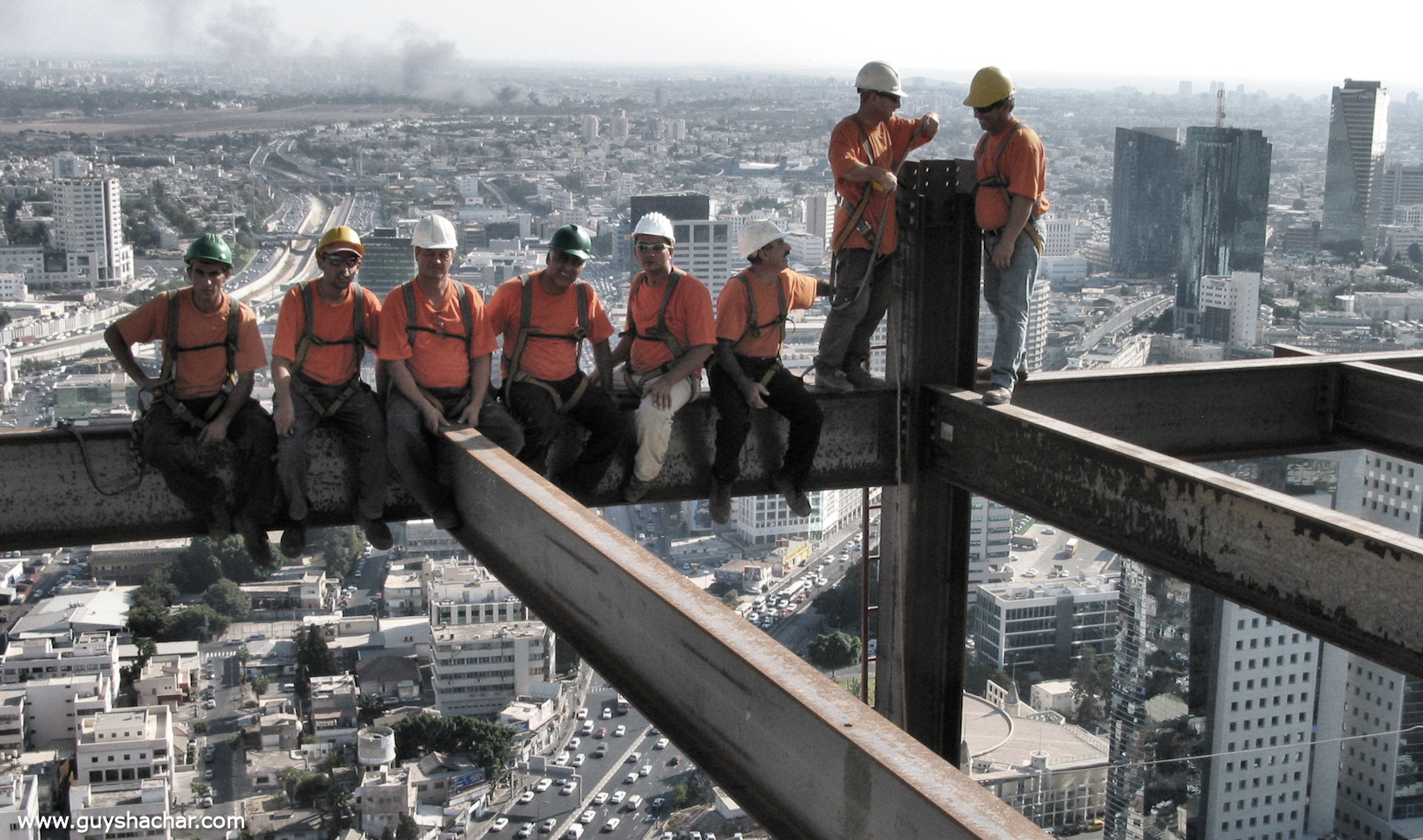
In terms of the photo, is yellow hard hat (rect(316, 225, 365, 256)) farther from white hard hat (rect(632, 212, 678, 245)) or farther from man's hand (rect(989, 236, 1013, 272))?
man's hand (rect(989, 236, 1013, 272))

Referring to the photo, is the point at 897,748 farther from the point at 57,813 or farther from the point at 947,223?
the point at 57,813

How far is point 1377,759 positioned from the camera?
19.7 meters

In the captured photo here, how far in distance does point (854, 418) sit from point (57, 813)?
75.0 feet

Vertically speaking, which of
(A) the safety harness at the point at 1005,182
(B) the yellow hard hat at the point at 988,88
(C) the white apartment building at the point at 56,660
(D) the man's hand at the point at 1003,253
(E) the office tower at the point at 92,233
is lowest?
(C) the white apartment building at the point at 56,660

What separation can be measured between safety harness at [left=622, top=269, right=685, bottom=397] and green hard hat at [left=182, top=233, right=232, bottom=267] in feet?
6.28

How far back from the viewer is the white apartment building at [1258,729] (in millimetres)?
19188

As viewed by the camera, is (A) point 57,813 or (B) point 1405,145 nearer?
(A) point 57,813

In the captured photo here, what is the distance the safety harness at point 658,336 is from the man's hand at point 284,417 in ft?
5.52

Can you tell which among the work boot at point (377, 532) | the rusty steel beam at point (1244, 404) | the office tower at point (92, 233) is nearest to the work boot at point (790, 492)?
the rusty steel beam at point (1244, 404)

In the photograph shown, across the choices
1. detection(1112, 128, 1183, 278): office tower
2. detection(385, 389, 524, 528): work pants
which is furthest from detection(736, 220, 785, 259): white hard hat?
detection(1112, 128, 1183, 278): office tower

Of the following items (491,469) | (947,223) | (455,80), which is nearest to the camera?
(491,469)

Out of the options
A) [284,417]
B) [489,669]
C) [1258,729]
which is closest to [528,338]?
[284,417]

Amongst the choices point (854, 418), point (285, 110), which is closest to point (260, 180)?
point (285, 110)

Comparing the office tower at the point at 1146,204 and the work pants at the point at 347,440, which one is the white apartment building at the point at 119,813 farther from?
the office tower at the point at 1146,204
